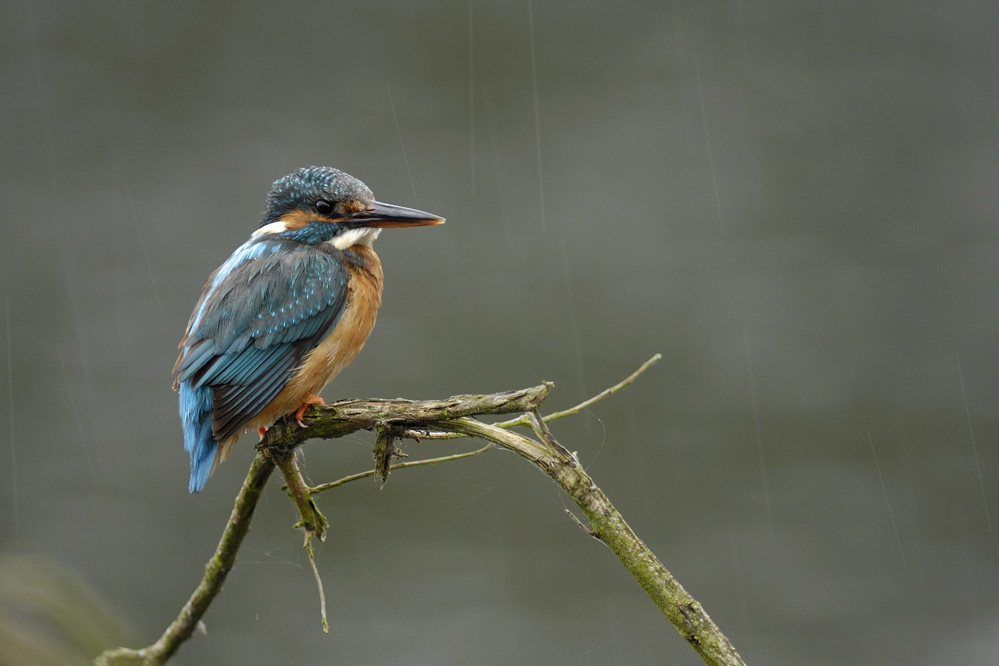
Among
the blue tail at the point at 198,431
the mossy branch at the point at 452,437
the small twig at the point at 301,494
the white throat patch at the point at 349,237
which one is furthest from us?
the white throat patch at the point at 349,237

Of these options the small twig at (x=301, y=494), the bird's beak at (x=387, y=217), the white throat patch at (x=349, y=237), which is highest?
the bird's beak at (x=387, y=217)

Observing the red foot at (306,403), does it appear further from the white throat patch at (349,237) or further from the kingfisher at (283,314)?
the white throat patch at (349,237)

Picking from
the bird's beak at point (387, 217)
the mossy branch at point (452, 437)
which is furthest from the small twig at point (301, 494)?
the bird's beak at point (387, 217)

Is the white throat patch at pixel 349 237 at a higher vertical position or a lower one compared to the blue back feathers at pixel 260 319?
higher

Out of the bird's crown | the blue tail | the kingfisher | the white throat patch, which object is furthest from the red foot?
the bird's crown

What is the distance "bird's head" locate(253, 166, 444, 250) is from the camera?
2.31 metres

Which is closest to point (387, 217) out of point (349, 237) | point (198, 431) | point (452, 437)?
point (349, 237)

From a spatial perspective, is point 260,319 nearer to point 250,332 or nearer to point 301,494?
point 250,332

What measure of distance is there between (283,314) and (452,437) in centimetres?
93

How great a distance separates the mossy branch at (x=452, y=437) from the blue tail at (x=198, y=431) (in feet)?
0.55

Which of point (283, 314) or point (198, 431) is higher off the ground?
point (283, 314)

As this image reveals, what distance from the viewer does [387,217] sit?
2283 mm

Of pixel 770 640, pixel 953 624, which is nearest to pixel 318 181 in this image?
pixel 770 640

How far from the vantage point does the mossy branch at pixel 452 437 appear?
1.03 meters
